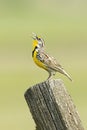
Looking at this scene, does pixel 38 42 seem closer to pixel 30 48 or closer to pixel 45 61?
pixel 45 61

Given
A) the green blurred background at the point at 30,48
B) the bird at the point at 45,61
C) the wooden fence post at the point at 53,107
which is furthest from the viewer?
the green blurred background at the point at 30,48

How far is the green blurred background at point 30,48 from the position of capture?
13.9 metres

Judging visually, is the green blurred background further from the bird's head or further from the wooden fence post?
the wooden fence post

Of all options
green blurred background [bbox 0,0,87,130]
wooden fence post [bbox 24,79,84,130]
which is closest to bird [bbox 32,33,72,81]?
wooden fence post [bbox 24,79,84,130]

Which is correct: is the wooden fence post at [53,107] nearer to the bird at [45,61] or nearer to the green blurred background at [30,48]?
the bird at [45,61]

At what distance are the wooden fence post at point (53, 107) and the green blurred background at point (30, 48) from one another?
5788 millimetres

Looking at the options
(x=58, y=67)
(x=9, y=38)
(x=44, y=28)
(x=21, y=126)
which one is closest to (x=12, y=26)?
(x=44, y=28)

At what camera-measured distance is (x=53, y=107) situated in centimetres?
421

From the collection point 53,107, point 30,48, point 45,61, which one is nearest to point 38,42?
point 45,61

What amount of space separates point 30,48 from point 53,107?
18.4 meters

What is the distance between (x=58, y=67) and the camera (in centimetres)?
658

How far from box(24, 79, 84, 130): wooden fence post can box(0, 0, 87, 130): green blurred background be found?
228 inches

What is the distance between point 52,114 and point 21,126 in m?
6.98

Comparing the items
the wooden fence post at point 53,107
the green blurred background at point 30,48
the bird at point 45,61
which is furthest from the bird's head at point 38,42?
the wooden fence post at point 53,107
